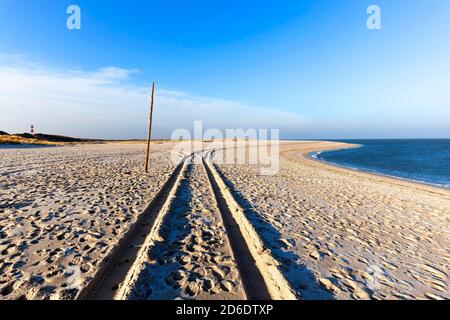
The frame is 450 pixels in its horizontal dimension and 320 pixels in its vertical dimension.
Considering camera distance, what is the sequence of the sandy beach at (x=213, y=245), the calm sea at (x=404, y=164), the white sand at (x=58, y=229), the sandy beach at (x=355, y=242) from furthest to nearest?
the calm sea at (x=404, y=164) < the sandy beach at (x=355, y=242) < the sandy beach at (x=213, y=245) < the white sand at (x=58, y=229)

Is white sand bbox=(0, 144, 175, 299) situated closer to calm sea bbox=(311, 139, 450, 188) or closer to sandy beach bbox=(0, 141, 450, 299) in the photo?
sandy beach bbox=(0, 141, 450, 299)

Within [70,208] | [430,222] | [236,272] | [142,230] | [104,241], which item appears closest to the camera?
[236,272]

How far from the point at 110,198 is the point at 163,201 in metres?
2.03

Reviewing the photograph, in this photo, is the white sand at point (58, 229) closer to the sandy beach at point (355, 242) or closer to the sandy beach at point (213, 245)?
the sandy beach at point (213, 245)

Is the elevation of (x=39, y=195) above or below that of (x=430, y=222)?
above

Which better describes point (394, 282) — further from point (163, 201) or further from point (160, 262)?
point (163, 201)

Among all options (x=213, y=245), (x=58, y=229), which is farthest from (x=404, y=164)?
(x=58, y=229)

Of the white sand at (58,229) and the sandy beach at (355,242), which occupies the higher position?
the white sand at (58,229)

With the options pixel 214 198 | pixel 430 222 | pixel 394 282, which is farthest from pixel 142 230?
pixel 430 222

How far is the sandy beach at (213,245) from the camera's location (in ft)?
12.7

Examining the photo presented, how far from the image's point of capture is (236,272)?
14.0 feet

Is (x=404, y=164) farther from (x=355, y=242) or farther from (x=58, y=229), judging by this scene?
(x=58, y=229)

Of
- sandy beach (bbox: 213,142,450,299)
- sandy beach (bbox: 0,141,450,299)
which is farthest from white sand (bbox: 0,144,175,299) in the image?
sandy beach (bbox: 213,142,450,299)

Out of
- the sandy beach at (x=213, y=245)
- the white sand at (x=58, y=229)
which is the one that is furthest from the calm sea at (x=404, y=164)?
the white sand at (x=58, y=229)
